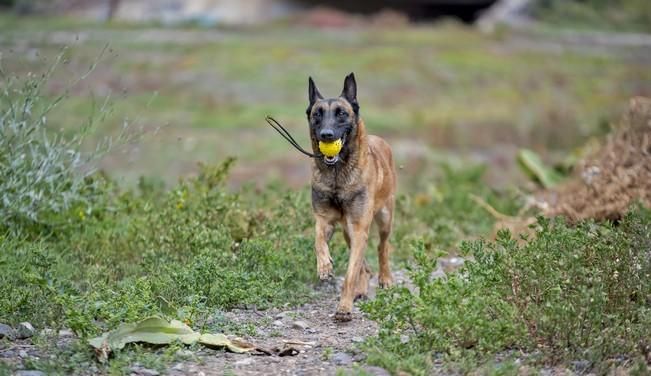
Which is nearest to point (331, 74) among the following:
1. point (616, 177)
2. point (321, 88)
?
point (321, 88)

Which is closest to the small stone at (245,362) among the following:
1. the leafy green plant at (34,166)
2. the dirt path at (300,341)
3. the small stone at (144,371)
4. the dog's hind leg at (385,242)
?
the dirt path at (300,341)

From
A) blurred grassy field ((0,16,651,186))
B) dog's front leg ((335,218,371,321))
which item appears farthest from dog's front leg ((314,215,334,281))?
blurred grassy field ((0,16,651,186))

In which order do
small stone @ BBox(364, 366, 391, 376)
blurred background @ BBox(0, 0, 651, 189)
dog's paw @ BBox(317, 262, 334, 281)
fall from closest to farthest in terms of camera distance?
1. small stone @ BBox(364, 366, 391, 376)
2. dog's paw @ BBox(317, 262, 334, 281)
3. blurred background @ BBox(0, 0, 651, 189)

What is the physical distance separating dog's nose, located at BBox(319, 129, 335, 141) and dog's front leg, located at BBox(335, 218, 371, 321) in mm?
758

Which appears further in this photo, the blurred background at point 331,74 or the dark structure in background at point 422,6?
the dark structure in background at point 422,6

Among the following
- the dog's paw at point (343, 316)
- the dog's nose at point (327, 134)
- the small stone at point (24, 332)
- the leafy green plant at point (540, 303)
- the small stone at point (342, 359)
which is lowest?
the dog's paw at point (343, 316)

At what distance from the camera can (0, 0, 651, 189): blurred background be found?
62.1 ft

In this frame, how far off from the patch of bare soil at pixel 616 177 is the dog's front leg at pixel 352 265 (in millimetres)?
3048

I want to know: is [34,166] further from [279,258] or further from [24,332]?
[24,332]

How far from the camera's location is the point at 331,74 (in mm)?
24234

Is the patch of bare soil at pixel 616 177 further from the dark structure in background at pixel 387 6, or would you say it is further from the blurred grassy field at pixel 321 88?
the dark structure in background at pixel 387 6

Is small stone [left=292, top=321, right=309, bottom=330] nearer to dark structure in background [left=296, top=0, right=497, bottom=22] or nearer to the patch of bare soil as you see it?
the patch of bare soil

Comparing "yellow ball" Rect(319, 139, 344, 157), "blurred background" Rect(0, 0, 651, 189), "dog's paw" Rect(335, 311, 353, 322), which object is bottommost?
"blurred background" Rect(0, 0, 651, 189)

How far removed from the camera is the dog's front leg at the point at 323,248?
8.39 metres
